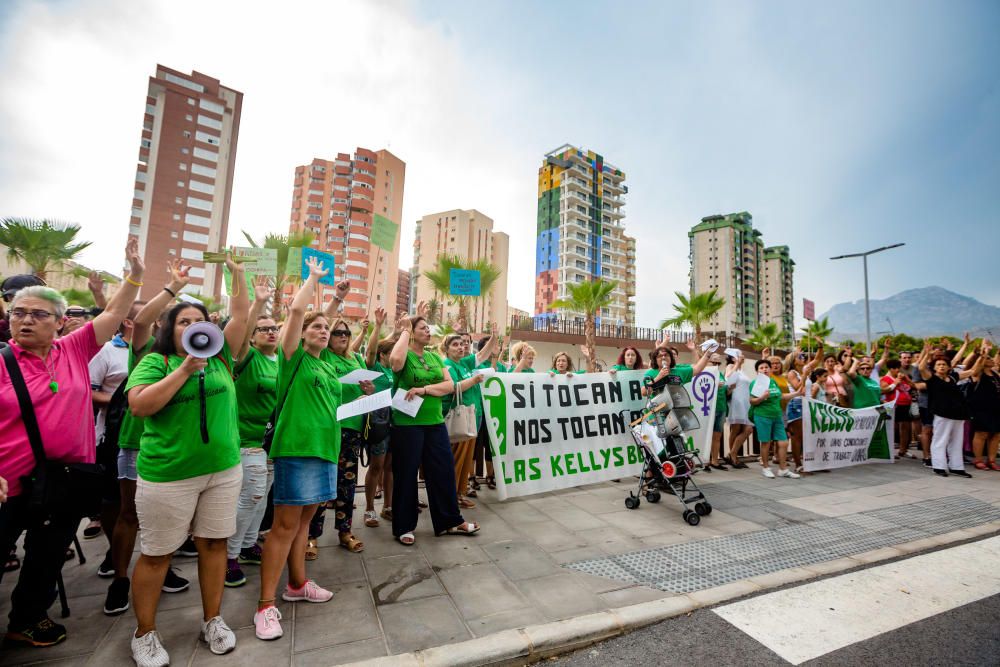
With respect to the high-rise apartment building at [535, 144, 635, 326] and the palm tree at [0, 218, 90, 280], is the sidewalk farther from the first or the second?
the high-rise apartment building at [535, 144, 635, 326]

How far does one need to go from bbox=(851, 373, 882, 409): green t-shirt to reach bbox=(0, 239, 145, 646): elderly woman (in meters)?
10.7

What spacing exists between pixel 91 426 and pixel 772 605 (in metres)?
4.31

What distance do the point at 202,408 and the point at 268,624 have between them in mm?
1280

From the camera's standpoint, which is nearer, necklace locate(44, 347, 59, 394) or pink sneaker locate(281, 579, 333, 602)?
necklace locate(44, 347, 59, 394)

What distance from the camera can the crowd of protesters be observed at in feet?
7.47

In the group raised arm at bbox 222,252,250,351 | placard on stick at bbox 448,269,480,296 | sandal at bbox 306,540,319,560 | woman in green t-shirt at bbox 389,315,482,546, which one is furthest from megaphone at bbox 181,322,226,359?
placard on stick at bbox 448,269,480,296

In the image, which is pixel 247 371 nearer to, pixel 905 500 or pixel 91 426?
pixel 91 426

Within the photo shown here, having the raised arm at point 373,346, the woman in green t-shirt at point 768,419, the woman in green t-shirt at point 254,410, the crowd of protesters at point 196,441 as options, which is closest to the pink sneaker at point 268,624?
the crowd of protesters at point 196,441

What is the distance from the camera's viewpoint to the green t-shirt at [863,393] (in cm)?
850

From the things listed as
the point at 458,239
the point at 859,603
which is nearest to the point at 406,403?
the point at 859,603

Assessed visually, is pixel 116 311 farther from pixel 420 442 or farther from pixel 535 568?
pixel 535 568

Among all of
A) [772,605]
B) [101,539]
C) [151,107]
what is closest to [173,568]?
[101,539]

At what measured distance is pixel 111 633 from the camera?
8.43 ft

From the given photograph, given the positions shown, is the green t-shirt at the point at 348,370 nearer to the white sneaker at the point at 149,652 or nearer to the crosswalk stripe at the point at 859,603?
the white sneaker at the point at 149,652
